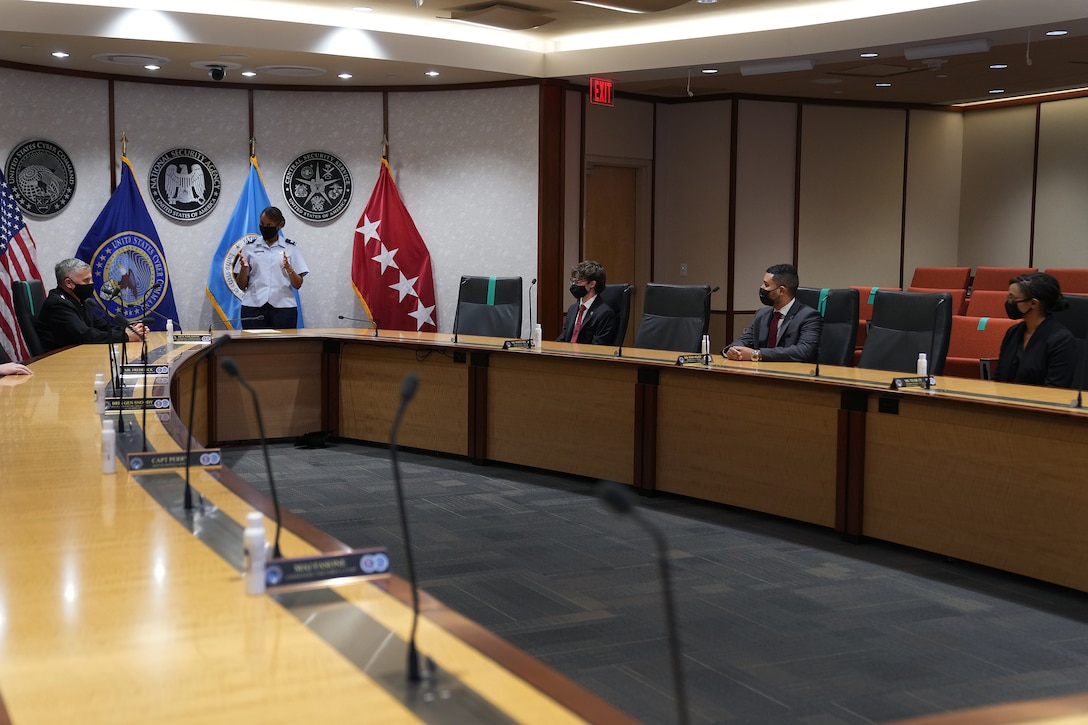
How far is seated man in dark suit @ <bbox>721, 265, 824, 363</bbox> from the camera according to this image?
17.6 ft

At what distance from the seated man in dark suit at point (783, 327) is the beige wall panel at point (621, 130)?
142 inches

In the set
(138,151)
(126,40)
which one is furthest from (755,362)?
(138,151)

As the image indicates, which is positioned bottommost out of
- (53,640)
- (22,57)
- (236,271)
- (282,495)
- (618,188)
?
(282,495)

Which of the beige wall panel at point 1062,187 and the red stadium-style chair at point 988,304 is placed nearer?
the red stadium-style chair at point 988,304

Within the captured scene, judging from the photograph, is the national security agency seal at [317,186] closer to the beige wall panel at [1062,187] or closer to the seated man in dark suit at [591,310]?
the seated man in dark suit at [591,310]

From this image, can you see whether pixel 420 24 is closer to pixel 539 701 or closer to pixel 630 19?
pixel 630 19

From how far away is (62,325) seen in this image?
6.15 metres

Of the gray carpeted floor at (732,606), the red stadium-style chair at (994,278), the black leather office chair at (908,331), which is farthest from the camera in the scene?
the red stadium-style chair at (994,278)

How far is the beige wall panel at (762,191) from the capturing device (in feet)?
30.8

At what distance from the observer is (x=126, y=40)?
→ 6668 millimetres

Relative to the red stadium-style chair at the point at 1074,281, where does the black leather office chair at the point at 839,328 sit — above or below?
below

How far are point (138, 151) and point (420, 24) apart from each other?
2.34 meters

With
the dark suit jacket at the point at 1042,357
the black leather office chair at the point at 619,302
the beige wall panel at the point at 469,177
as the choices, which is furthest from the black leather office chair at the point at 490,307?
the dark suit jacket at the point at 1042,357

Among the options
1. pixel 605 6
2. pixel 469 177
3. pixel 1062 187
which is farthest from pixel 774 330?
pixel 1062 187
